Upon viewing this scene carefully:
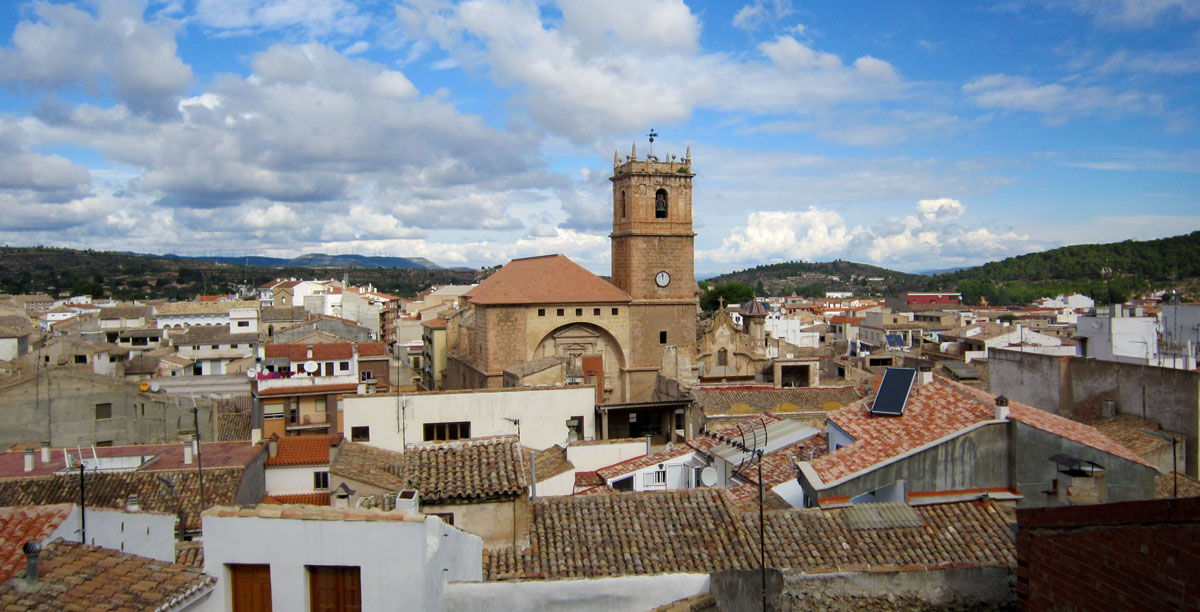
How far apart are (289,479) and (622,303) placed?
669 inches

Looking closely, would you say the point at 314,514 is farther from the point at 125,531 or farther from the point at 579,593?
the point at 125,531

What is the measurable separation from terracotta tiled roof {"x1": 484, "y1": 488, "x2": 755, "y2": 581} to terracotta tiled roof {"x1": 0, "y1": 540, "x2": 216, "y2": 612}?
2.88 metres

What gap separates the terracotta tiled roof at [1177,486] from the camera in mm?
11996

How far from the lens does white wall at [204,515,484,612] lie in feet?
20.6

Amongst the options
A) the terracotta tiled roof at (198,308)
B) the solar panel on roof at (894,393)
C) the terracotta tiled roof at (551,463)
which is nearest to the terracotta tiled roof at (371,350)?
the terracotta tiled roof at (198,308)

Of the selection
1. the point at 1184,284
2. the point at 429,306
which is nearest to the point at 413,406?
the point at 429,306

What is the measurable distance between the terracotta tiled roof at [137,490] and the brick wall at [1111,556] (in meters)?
14.3

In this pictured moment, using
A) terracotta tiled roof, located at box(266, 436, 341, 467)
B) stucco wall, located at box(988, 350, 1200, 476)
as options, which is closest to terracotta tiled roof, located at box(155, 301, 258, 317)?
terracotta tiled roof, located at box(266, 436, 341, 467)

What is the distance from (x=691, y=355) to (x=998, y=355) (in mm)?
16158

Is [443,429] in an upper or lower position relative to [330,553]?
lower

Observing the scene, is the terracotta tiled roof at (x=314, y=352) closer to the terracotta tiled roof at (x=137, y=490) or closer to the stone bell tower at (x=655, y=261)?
the stone bell tower at (x=655, y=261)

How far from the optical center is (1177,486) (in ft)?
40.5

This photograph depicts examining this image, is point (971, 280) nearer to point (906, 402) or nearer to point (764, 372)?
point (764, 372)

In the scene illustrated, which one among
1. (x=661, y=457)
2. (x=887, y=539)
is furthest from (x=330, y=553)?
(x=661, y=457)
